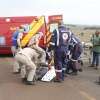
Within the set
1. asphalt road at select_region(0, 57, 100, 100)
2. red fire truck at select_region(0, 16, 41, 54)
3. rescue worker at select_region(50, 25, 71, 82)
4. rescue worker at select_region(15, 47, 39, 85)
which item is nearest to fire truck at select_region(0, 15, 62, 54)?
red fire truck at select_region(0, 16, 41, 54)

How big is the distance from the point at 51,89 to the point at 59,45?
1.89m

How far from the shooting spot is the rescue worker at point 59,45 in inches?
Answer: 609

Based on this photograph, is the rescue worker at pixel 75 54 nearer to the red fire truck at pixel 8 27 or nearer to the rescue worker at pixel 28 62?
the rescue worker at pixel 28 62

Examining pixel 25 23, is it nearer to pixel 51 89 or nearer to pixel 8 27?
pixel 8 27

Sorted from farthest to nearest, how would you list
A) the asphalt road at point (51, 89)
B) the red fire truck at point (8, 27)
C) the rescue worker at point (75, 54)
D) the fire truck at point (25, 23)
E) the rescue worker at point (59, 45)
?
the red fire truck at point (8, 27) → the fire truck at point (25, 23) → the rescue worker at point (75, 54) → the rescue worker at point (59, 45) → the asphalt road at point (51, 89)

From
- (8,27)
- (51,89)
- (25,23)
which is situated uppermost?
(25,23)

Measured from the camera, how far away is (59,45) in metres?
15.6

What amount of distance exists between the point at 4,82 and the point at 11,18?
385 inches

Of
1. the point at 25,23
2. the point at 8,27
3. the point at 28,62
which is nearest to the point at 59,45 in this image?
the point at 28,62

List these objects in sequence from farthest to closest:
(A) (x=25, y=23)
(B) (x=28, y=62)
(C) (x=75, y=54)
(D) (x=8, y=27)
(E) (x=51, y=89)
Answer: (D) (x=8, y=27) → (A) (x=25, y=23) → (C) (x=75, y=54) → (B) (x=28, y=62) → (E) (x=51, y=89)

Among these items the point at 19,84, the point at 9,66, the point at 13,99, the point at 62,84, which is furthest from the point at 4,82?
the point at 9,66

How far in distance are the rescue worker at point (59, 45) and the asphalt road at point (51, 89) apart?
1.51 ft

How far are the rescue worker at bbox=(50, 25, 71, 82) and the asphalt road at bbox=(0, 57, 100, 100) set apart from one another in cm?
46

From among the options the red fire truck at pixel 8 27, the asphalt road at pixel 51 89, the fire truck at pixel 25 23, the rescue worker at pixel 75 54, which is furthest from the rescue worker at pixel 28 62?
the red fire truck at pixel 8 27
